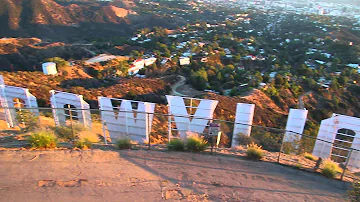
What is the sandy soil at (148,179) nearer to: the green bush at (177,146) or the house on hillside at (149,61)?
the green bush at (177,146)

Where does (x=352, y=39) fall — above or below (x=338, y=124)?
below

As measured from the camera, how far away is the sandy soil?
584cm

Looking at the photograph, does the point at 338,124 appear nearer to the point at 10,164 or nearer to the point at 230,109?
the point at 10,164

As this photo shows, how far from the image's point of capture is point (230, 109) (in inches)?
820

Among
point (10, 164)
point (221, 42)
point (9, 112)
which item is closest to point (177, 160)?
point (10, 164)

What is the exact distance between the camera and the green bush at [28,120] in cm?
931

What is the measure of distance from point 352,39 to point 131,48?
6227cm

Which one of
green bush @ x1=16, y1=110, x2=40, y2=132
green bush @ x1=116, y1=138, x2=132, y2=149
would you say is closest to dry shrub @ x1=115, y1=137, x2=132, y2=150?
green bush @ x1=116, y1=138, x2=132, y2=149

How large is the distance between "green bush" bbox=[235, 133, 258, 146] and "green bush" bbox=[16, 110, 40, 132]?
6.86 m

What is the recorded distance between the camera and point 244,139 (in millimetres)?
9391

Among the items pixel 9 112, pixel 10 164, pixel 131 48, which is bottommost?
pixel 131 48

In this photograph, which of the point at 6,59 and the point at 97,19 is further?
the point at 97,19

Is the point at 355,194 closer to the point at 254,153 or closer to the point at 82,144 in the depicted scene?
the point at 254,153

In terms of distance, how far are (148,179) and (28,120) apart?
6210mm
